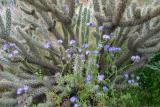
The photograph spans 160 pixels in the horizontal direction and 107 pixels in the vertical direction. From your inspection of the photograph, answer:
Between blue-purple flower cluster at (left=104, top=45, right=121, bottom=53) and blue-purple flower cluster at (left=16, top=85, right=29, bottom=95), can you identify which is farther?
blue-purple flower cluster at (left=104, top=45, right=121, bottom=53)

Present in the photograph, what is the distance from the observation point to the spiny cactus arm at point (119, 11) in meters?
4.70

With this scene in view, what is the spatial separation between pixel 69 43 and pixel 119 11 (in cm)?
94

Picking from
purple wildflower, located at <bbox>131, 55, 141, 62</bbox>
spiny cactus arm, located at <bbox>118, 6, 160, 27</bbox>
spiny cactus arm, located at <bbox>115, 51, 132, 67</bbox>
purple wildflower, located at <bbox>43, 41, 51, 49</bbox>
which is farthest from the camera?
spiny cactus arm, located at <bbox>115, 51, 132, 67</bbox>

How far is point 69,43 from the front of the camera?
18.0 feet

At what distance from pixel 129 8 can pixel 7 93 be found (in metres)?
1.76

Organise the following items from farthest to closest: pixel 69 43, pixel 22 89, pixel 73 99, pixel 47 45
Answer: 1. pixel 69 43
2. pixel 47 45
3. pixel 22 89
4. pixel 73 99

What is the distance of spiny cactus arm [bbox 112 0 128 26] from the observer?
4.70 meters

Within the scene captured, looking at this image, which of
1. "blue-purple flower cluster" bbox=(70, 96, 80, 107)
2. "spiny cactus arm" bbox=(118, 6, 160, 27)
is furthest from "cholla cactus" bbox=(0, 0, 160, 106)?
"blue-purple flower cluster" bbox=(70, 96, 80, 107)

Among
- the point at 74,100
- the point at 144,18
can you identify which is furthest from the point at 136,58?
the point at 74,100

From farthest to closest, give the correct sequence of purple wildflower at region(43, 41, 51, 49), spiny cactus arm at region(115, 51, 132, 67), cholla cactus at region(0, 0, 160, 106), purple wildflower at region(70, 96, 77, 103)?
spiny cactus arm at region(115, 51, 132, 67)
purple wildflower at region(43, 41, 51, 49)
cholla cactus at region(0, 0, 160, 106)
purple wildflower at region(70, 96, 77, 103)

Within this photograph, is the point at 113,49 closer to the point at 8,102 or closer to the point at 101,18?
the point at 101,18

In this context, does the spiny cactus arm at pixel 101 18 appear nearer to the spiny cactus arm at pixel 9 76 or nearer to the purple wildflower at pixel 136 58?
the purple wildflower at pixel 136 58

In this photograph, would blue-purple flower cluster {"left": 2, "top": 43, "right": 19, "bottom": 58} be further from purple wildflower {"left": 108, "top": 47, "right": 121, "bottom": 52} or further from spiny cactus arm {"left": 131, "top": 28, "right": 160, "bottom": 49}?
spiny cactus arm {"left": 131, "top": 28, "right": 160, "bottom": 49}

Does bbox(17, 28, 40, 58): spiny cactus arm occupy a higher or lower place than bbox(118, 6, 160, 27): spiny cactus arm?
higher
